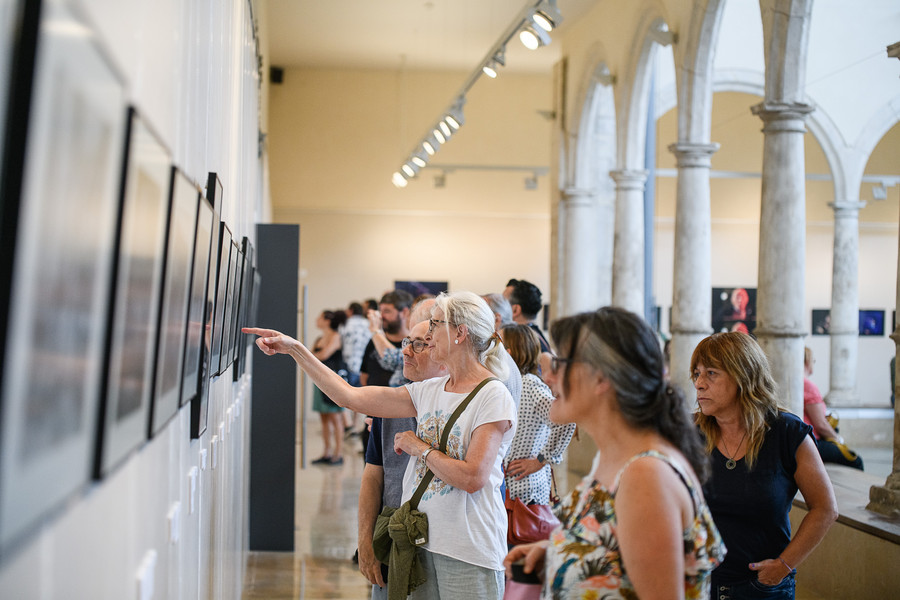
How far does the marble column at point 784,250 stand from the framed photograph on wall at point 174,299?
221 inches

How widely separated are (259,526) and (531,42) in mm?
4588

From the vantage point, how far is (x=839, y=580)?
17.5 ft

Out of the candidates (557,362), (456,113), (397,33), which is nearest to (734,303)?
(397,33)

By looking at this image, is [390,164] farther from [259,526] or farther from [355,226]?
[259,526]

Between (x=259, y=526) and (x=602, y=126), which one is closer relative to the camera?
(x=259, y=526)

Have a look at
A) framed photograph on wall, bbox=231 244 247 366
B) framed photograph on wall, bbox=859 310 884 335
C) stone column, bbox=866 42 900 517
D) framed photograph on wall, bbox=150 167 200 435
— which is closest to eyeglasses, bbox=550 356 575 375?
framed photograph on wall, bbox=150 167 200 435

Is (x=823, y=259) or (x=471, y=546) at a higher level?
(x=823, y=259)

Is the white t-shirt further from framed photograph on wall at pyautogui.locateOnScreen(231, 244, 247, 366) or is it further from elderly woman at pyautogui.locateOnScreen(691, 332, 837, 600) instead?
framed photograph on wall at pyautogui.locateOnScreen(231, 244, 247, 366)

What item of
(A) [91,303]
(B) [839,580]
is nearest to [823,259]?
(B) [839,580]

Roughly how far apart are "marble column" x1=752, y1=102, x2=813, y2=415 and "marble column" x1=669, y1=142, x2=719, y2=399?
184cm

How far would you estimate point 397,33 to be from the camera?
558 inches

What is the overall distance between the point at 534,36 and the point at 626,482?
632cm

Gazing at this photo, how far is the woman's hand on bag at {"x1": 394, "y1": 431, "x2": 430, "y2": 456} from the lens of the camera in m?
2.98

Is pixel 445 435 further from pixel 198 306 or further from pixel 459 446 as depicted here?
pixel 198 306
